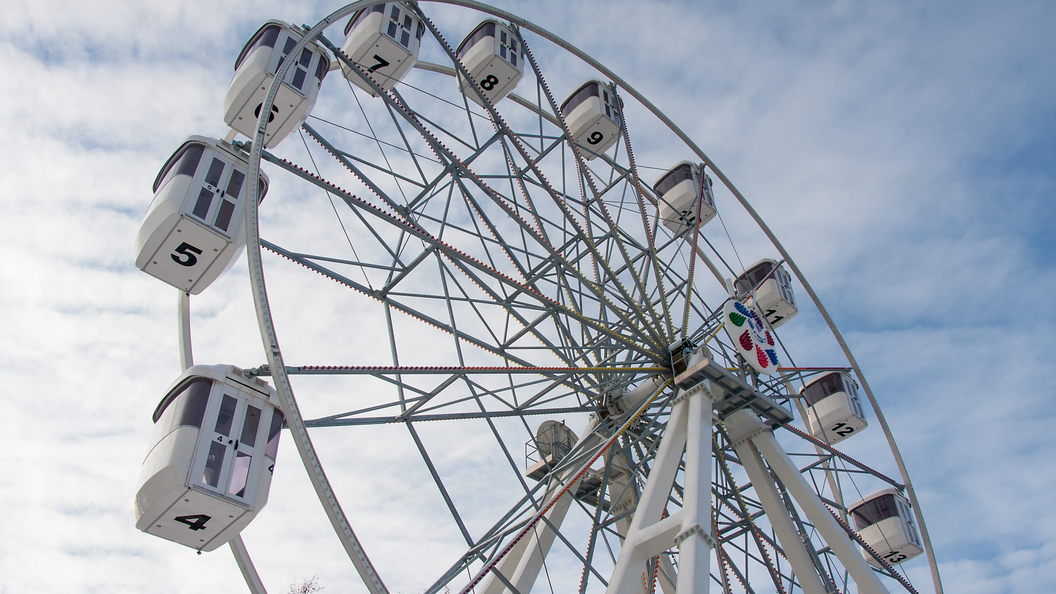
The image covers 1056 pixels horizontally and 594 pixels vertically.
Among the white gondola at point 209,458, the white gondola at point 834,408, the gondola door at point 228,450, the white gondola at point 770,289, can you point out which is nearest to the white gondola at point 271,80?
the white gondola at point 209,458

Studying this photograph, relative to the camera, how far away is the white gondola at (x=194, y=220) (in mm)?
10102

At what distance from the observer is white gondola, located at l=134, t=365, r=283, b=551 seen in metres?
7.71

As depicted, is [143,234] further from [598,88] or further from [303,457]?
[598,88]

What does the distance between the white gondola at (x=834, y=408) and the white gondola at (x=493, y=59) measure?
408 inches

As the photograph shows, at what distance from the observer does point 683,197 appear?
58.5 ft

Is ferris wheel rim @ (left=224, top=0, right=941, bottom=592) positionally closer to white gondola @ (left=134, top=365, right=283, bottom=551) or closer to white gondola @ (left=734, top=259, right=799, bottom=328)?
white gondola @ (left=134, top=365, right=283, bottom=551)

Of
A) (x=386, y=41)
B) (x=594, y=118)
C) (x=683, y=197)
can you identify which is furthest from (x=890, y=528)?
(x=386, y=41)

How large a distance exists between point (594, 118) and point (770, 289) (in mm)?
6578

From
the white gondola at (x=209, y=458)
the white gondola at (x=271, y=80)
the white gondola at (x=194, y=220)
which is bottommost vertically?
the white gondola at (x=209, y=458)

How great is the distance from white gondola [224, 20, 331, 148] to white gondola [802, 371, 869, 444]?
1348cm

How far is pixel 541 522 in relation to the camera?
12258 mm

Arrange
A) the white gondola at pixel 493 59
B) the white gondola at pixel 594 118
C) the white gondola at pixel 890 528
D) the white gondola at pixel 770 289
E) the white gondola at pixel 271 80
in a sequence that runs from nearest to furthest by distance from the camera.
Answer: the white gondola at pixel 271 80, the white gondola at pixel 493 59, the white gondola at pixel 594 118, the white gondola at pixel 890 528, the white gondola at pixel 770 289

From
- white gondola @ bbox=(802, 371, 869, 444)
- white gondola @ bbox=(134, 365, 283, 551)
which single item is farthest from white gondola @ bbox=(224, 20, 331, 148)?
white gondola @ bbox=(802, 371, 869, 444)

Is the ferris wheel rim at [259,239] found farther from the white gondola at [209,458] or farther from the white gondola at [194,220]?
the white gondola at [194,220]
